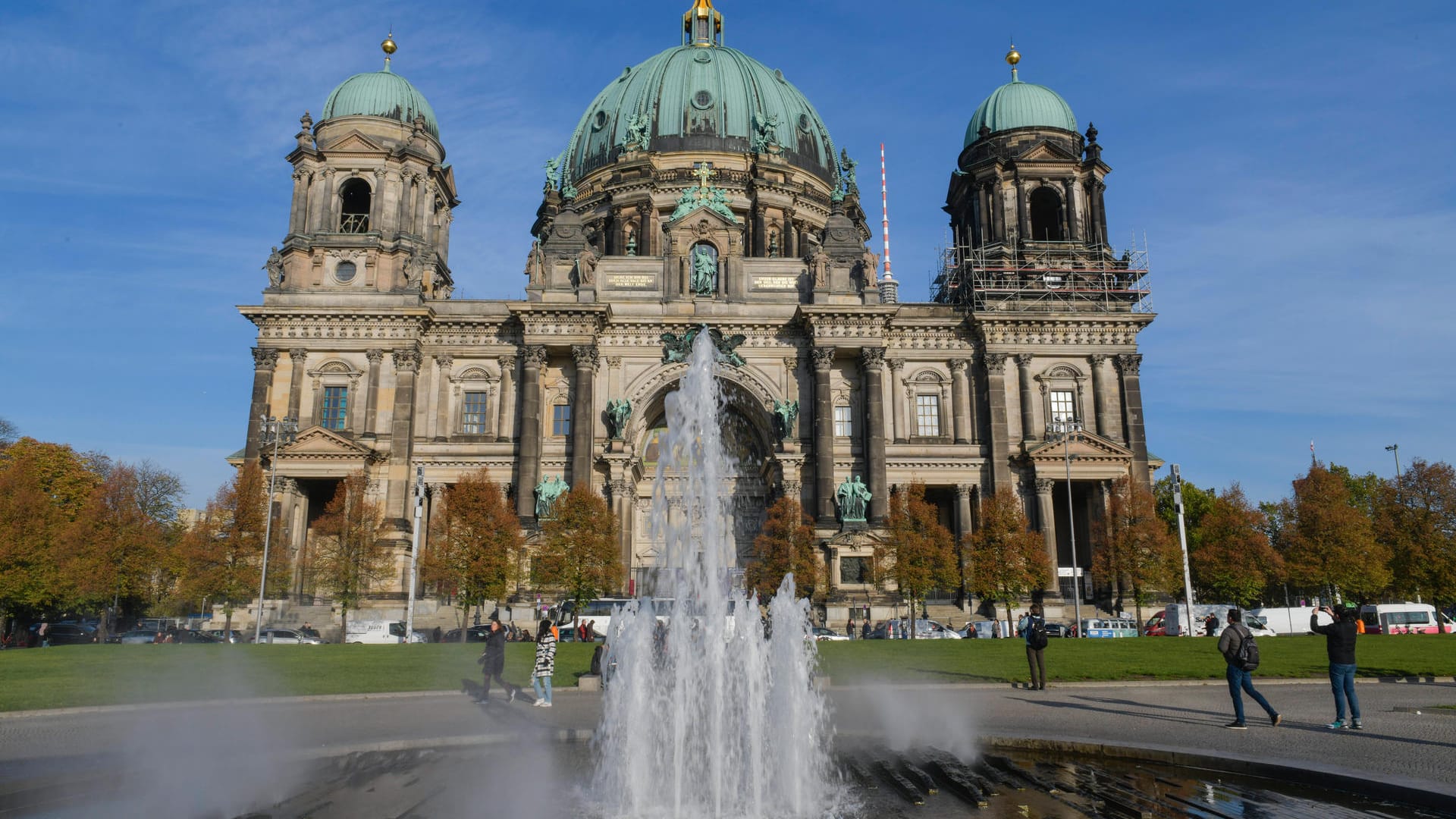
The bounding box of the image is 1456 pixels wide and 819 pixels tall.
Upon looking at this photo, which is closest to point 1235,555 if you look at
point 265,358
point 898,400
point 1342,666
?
point 898,400

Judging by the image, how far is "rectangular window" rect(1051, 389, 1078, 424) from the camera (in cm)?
5197

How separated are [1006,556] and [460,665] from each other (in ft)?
82.2

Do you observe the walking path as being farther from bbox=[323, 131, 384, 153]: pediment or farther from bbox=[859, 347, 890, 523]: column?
bbox=[323, 131, 384, 153]: pediment

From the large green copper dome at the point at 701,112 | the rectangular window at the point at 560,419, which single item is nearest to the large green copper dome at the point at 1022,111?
the large green copper dome at the point at 701,112

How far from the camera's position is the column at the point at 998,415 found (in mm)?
50594

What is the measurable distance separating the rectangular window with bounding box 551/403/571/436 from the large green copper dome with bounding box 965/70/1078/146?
29.2 m

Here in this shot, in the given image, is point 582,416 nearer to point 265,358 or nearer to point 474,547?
point 474,547

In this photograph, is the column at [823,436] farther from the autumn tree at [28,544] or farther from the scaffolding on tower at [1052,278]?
the autumn tree at [28,544]

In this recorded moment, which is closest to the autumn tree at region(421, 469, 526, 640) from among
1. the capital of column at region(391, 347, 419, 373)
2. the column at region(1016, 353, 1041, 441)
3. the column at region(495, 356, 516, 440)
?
the column at region(495, 356, 516, 440)

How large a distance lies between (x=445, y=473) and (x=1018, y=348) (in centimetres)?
2982

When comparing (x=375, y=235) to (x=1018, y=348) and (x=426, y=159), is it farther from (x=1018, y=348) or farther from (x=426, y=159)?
(x=1018, y=348)

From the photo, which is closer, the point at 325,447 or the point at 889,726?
the point at 889,726

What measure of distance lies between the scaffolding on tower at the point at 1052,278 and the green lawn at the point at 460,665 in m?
25.8

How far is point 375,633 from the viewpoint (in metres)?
42.0
